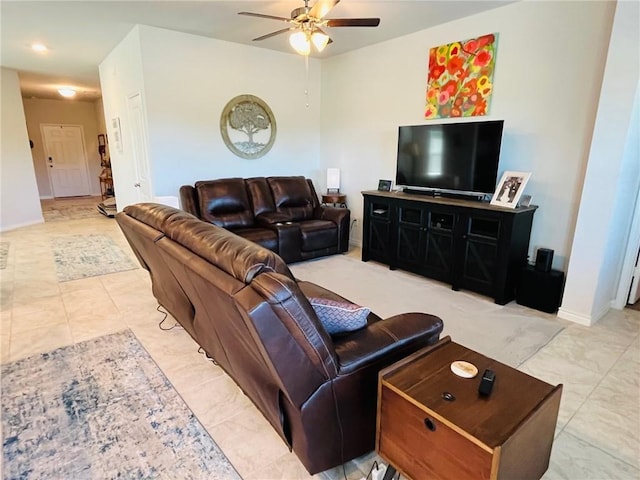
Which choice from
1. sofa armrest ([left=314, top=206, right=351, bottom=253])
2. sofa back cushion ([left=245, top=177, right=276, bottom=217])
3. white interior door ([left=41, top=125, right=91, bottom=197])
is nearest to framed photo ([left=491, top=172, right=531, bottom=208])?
sofa armrest ([left=314, top=206, right=351, bottom=253])

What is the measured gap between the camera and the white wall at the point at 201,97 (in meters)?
4.30

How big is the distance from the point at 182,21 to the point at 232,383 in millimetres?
3802

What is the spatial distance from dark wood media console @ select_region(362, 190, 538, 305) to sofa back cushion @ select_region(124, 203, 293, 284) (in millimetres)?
2511

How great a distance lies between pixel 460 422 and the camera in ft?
3.51

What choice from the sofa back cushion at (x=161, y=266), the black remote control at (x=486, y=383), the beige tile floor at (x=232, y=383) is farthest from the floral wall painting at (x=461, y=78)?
the sofa back cushion at (x=161, y=266)

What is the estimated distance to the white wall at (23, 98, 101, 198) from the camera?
9523 millimetres

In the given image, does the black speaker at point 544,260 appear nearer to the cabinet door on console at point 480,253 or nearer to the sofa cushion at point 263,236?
the cabinet door on console at point 480,253

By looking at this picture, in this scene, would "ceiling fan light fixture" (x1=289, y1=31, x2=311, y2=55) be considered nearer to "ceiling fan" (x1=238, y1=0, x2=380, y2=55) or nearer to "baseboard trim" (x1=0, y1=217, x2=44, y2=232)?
"ceiling fan" (x1=238, y1=0, x2=380, y2=55)

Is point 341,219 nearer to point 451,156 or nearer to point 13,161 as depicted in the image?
point 451,156

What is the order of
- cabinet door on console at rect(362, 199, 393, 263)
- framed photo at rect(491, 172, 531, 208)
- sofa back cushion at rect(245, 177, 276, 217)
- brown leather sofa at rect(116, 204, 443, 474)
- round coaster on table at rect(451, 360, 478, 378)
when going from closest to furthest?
brown leather sofa at rect(116, 204, 443, 474) < round coaster on table at rect(451, 360, 478, 378) < framed photo at rect(491, 172, 531, 208) < cabinet door on console at rect(362, 199, 393, 263) < sofa back cushion at rect(245, 177, 276, 217)

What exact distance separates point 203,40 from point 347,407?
15.3 ft

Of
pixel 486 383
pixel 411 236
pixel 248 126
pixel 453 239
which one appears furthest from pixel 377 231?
pixel 486 383

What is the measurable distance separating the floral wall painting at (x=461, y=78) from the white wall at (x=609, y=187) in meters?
1.09

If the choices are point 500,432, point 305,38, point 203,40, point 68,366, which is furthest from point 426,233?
point 203,40
